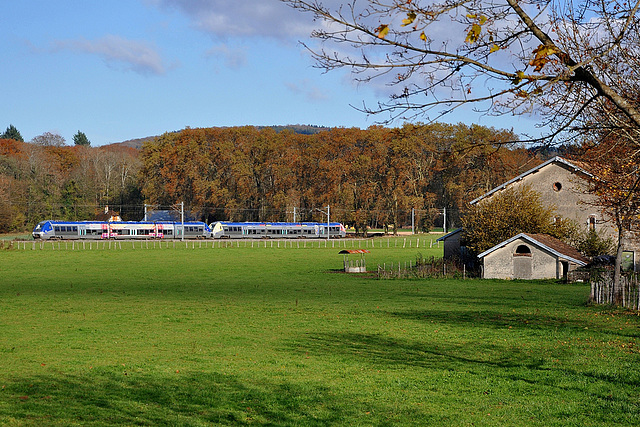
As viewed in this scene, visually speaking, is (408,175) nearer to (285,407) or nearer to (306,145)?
(306,145)

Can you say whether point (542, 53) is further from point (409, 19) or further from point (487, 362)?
point (487, 362)

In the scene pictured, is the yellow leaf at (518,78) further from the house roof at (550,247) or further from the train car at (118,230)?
the train car at (118,230)

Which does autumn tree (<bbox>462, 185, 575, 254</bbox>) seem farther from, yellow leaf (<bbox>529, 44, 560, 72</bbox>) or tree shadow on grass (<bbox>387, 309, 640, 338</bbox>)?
yellow leaf (<bbox>529, 44, 560, 72</bbox>)

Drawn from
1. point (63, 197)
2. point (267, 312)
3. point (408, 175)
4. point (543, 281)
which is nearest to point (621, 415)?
point (267, 312)

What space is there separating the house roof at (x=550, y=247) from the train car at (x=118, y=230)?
265 ft

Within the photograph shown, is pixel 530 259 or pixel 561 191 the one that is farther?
pixel 561 191

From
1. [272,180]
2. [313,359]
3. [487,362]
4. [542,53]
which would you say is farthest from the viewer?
[272,180]

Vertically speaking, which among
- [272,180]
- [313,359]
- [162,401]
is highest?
[272,180]

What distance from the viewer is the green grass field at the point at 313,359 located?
479 inches

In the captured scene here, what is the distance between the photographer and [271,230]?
12825 cm

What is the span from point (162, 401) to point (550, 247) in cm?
4081

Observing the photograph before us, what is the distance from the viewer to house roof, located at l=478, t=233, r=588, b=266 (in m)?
48.2

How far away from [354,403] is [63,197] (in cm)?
14177

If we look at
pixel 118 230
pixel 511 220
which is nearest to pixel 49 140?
pixel 118 230
